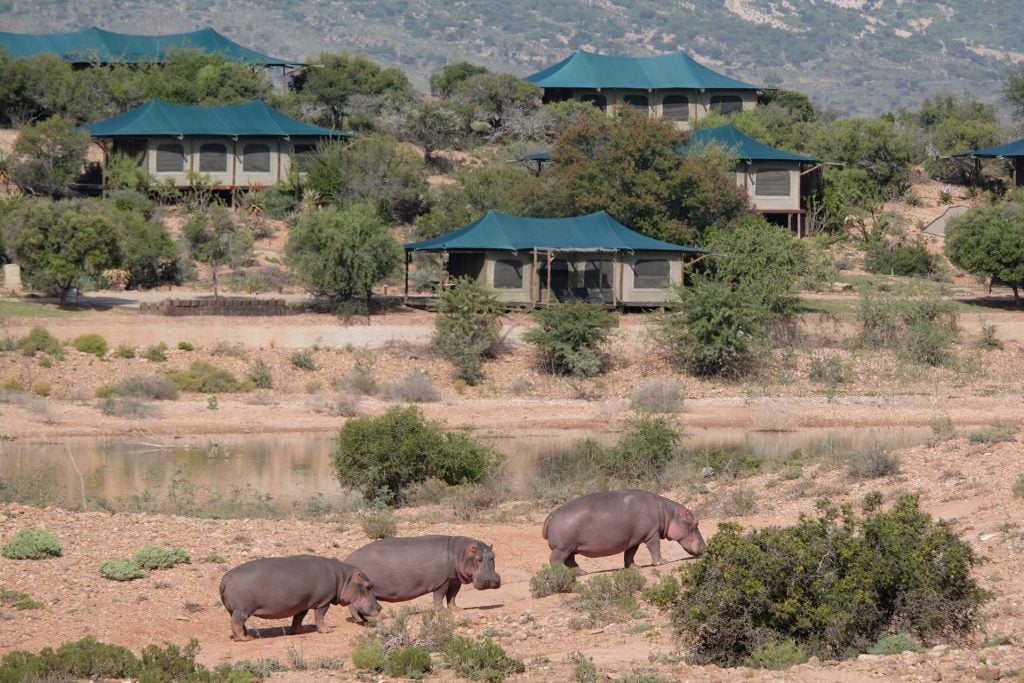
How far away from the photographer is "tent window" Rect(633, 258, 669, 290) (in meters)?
49.7

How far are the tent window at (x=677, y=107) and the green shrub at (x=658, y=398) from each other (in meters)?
39.0

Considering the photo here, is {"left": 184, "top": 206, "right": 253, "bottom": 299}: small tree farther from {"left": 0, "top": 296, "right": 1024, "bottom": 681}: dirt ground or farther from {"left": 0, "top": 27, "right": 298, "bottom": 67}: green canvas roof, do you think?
{"left": 0, "top": 27, "right": 298, "bottom": 67}: green canvas roof

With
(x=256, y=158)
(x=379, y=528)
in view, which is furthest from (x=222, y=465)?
(x=256, y=158)

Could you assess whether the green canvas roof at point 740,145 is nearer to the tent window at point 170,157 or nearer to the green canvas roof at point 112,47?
the tent window at point 170,157

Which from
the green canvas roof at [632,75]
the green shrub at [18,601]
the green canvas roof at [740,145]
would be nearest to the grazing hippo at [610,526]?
the green shrub at [18,601]

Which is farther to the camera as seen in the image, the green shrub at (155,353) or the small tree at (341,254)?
the small tree at (341,254)

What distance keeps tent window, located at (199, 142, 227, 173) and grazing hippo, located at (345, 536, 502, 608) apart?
45.9 meters

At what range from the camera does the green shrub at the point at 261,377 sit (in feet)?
134

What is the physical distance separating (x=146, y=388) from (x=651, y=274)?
54.2 feet

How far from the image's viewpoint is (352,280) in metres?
46.5

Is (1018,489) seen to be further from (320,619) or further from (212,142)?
(212,142)

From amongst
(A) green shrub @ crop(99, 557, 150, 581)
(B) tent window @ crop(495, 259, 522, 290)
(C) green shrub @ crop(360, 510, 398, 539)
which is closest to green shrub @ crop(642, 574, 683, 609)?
(A) green shrub @ crop(99, 557, 150, 581)

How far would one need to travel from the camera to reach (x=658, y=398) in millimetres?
40281

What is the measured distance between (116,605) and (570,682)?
6.42 metres
